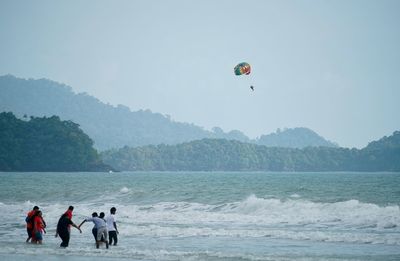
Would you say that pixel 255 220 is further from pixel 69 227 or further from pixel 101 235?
pixel 69 227

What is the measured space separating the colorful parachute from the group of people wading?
1848cm

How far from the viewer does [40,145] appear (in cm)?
14175

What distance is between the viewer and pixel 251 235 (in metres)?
24.8

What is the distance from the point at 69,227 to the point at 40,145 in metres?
124

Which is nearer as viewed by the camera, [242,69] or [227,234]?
[227,234]

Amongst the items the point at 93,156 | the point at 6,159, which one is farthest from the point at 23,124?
the point at 93,156

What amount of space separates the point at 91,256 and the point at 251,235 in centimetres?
767

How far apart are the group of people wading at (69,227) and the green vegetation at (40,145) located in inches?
4765

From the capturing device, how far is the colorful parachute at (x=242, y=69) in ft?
128

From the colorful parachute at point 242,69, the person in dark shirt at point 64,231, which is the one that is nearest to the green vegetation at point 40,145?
the colorful parachute at point 242,69

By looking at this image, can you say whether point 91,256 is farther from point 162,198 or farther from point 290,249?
point 162,198

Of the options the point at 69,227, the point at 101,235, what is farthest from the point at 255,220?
the point at 69,227

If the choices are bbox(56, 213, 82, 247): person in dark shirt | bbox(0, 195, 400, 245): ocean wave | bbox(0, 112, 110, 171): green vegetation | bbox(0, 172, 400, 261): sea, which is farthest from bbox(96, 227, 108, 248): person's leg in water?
bbox(0, 112, 110, 171): green vegetation

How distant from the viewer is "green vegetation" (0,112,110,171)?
462 ft
